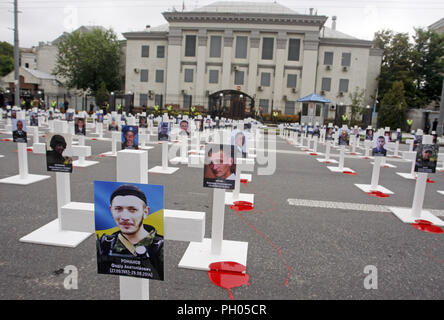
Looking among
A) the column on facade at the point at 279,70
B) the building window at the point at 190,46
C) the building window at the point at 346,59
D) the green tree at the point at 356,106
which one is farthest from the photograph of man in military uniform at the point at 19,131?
the building window at the point at 346,59

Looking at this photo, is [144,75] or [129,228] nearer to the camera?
[129,228]

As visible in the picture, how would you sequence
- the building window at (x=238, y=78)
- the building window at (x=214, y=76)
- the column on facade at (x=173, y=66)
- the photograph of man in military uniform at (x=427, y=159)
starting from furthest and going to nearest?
the building window at (x=214, y=76), the column on facade at (x=173, y=66), the building window at (x=238, y=78), the photograph of man in military uniform at (x=427, y=159)

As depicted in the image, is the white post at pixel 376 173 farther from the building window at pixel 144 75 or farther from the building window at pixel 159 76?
the building window at pixel 144 75

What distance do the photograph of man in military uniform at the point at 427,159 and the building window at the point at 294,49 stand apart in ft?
123

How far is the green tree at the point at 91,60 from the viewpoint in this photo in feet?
158

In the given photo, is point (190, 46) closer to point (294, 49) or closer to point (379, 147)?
point (294, 49)

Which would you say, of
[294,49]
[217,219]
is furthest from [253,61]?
[217,219]

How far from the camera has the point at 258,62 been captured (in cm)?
4119

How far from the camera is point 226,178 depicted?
3.57 m

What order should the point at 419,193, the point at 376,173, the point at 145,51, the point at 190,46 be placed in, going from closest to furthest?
1. the point at 419,193
2. the point at 376,173
3. the point at 190,46
4. the point at 145,51

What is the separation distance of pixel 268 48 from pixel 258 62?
6.83 ft

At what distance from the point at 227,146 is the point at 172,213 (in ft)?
5.58
